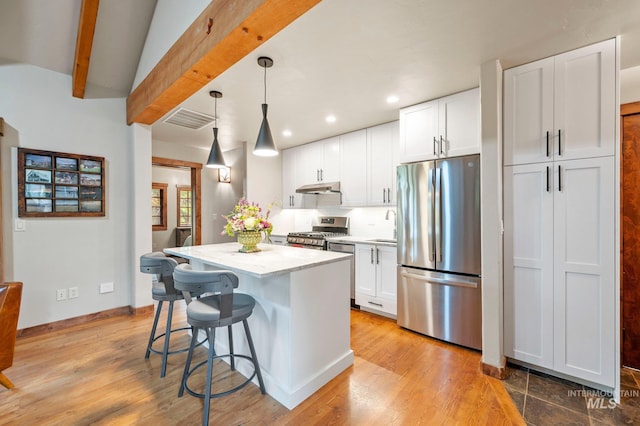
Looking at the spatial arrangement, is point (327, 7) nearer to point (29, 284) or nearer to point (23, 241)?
point (23, 241)

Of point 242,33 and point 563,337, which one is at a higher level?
point 242,33

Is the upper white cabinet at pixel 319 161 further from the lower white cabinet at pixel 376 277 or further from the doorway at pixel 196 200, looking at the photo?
the doorway at pixel 196 200

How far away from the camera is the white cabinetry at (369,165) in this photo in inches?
145

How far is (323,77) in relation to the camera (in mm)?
2568

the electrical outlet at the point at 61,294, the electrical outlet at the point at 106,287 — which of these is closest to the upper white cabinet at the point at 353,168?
the electrical outlet at the point at 106,287

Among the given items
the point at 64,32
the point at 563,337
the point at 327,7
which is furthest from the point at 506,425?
the point at 64,32

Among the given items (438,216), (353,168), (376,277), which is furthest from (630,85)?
(376,277)

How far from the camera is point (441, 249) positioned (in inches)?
109

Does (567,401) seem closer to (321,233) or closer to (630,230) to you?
(630,230)

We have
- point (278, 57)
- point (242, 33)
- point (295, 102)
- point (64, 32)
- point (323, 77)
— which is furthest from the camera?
point (295, 102)

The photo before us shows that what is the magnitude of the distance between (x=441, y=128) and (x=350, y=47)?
1389 millimetres

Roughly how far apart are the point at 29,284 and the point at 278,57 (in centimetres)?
344

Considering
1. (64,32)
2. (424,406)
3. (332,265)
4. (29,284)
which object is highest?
(64,32)

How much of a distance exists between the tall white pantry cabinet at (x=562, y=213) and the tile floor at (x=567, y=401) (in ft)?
0.38
